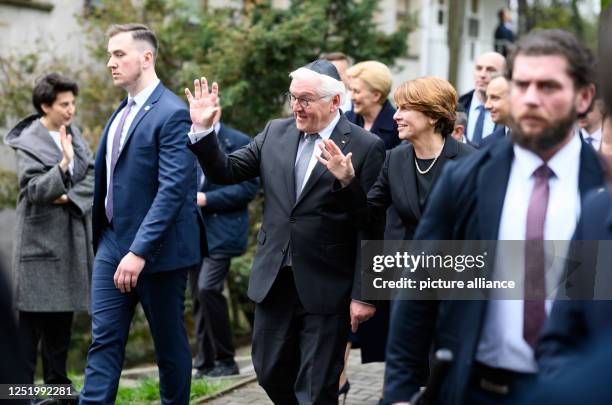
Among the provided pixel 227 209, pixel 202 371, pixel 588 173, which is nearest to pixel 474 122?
pixel 227 209

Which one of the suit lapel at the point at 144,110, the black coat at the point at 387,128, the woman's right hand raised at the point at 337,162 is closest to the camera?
the woman's right hand raised at the point at 337,162

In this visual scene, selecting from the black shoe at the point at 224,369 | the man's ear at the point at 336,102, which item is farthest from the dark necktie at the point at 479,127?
the man's ear at the point at 336,102

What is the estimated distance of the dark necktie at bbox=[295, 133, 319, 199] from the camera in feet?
19.6

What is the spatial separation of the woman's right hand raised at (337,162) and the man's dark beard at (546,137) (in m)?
2.13

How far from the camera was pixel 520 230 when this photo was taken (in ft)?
11.3

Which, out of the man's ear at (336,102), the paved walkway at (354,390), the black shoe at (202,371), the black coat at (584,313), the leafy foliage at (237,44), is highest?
the leafy foliage at (237,44)

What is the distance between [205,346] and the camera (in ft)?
29.9

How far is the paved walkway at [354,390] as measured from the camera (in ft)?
25.6

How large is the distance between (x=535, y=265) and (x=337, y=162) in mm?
2200

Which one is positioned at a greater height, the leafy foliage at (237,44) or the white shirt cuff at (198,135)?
the leafy foliage at (237,44)

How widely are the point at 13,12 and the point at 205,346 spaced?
7.41m

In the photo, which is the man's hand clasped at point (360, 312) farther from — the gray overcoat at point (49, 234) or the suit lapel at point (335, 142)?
the gray overcoat at point (49, 234)

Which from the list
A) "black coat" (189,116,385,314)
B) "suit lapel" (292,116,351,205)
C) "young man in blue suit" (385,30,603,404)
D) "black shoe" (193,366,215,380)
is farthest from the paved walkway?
"young man in blue suit" (385,30,603,404)

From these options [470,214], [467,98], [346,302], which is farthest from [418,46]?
[470,214]
